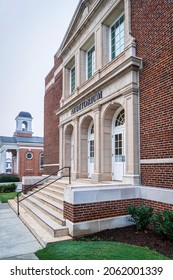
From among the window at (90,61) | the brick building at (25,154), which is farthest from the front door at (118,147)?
the brick building at (25,154)

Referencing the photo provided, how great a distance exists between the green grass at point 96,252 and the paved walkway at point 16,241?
0.38 m

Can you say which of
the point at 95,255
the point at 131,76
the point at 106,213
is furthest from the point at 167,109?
the point at 95,255

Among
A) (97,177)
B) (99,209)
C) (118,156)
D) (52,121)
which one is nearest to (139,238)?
(99,209)

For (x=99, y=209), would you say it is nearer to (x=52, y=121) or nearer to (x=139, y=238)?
(x=139, y=238)

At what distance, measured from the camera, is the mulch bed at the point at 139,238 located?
16.7 feet

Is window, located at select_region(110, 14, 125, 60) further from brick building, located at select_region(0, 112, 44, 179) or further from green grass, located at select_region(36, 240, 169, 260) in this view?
brick building, located at select_region(0, 112, 44, 179)

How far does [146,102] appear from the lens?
757cm

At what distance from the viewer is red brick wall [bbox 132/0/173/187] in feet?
22.1

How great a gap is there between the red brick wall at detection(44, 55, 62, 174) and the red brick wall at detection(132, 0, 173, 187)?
29.4ft

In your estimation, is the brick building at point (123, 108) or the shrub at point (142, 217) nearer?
the shrub at point (142, 217)

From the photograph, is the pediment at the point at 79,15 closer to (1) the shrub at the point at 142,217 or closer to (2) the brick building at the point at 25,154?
(1) the shrub at the point at 142,217

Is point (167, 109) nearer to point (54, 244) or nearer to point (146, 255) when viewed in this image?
point (146, 255)

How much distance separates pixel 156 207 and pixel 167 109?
2.97 meters

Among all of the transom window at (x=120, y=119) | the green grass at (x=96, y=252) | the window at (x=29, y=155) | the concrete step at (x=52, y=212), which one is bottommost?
the green grass at (x=96, y=252)
